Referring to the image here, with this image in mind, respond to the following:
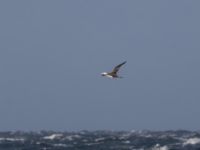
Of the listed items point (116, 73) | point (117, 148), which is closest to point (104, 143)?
point (117, 148)

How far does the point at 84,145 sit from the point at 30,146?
11.9 feet

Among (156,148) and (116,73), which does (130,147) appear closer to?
(156,148)

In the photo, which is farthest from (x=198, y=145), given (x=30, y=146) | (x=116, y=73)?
(x=116, y=73)

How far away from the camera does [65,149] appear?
57.0 meters

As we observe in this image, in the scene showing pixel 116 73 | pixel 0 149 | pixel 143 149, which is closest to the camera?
pixel 116 73

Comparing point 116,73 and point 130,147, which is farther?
point 130,147

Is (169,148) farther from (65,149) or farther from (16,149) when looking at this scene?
(16,149)

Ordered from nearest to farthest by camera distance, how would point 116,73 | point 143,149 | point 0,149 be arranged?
point 116,73, point 143,149, point 0,149

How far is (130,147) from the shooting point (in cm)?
5775

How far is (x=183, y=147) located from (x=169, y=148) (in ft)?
3.39

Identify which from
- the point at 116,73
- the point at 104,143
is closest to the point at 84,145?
the point at 104,143

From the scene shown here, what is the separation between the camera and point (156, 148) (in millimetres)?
56219

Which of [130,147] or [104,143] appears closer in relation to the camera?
[130,147]

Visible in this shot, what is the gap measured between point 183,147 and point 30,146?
11.0 m
